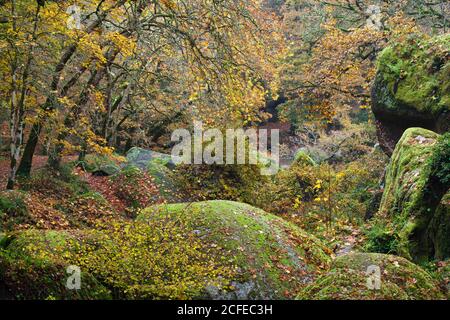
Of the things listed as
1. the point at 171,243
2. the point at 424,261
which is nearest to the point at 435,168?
the point at 424,261

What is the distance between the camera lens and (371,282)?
197 inches

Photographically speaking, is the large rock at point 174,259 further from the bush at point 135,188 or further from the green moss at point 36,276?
the bush at point 135,188

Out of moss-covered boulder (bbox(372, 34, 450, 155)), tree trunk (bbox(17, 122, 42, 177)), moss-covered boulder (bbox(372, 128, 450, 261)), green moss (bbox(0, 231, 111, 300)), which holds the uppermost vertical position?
moss-covered boulder (bbox(372, 34, 450, 155))

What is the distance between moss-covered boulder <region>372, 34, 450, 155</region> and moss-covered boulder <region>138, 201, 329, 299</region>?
448 cm

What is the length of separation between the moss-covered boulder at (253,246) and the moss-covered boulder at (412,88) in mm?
4481

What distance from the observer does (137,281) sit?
6.76 m

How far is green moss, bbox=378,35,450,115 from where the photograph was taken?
37.2ft

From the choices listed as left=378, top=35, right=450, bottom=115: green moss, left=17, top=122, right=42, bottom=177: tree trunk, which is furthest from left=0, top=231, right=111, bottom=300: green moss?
left=378, top=35, right=450, bottom=115: green moss

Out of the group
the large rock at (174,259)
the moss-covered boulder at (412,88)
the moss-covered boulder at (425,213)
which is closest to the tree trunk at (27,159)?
the large rock at (174,259)

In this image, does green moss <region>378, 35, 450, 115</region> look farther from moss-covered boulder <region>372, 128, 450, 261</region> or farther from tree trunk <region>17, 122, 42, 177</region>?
tree trunk <region>17, 122, 42, 177</region>

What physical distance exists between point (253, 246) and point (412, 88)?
6431 millimetres

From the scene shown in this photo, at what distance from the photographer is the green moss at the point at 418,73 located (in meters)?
11.3

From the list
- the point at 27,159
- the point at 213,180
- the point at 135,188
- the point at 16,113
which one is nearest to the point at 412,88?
the point at 213,180
